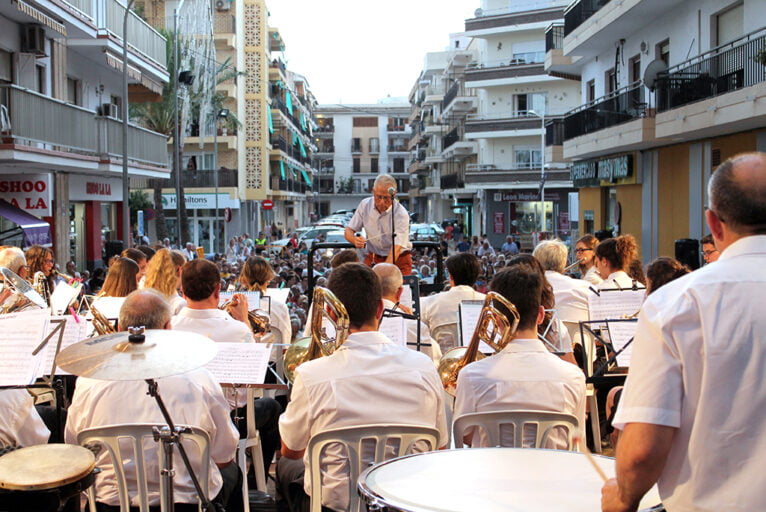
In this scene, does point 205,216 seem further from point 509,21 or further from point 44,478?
point 44,478

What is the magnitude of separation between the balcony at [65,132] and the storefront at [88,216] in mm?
1391

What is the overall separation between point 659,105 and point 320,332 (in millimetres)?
16489

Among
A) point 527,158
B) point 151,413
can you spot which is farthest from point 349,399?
point 527,158

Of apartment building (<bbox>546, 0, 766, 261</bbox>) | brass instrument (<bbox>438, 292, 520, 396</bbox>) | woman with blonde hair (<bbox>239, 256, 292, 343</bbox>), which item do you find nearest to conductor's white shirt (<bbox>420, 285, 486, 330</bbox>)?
woman with blonde hair (<bbox>239, 256, 292, 343</bbox>)

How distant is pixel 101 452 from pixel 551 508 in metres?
2.60

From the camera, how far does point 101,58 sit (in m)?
22.6

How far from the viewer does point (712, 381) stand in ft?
8.18

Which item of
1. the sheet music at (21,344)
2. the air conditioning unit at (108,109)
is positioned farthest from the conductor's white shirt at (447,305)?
the air conditioning unit at (108,109)

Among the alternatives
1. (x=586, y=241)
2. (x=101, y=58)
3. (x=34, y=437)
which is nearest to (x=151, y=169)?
(x=101, y=58)

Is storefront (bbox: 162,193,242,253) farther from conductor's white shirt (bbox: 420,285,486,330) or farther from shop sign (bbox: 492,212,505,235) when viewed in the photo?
conductor's white shirt (bbox: 420,285,486,330)

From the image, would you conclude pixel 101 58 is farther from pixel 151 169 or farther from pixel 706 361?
pixel 706 361

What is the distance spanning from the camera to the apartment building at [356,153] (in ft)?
390

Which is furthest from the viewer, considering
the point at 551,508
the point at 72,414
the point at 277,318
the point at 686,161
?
the point at 686,161

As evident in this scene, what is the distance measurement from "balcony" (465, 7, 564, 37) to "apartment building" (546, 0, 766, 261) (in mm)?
19875
